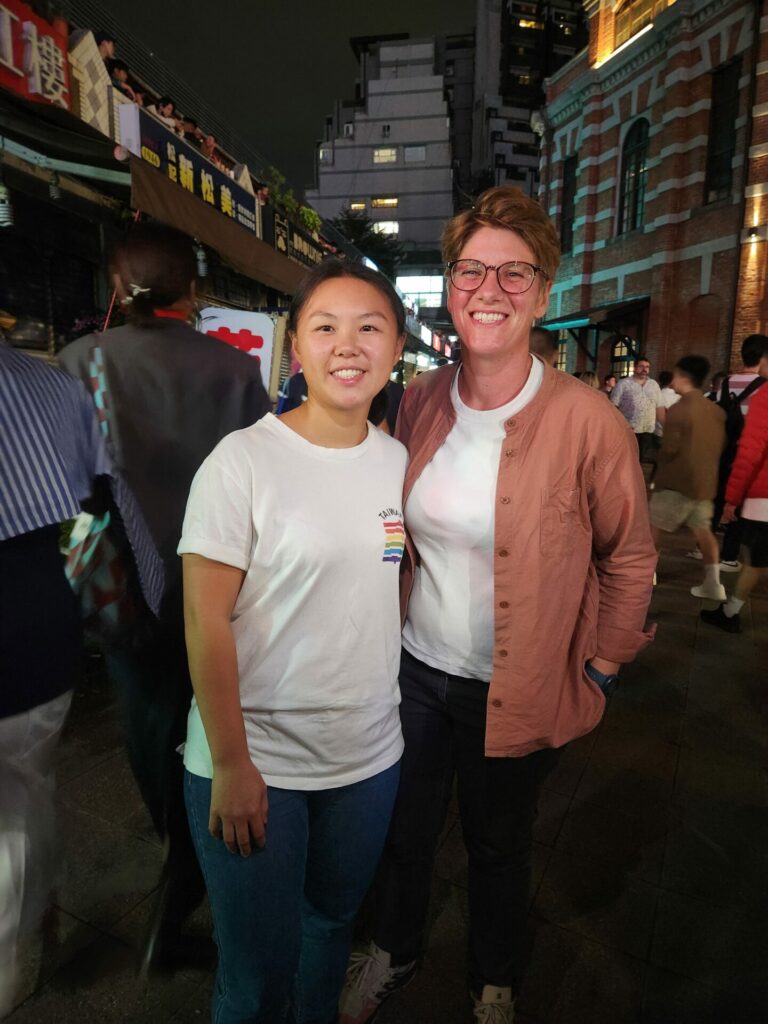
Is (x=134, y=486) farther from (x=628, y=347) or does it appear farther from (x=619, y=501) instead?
(x=628, y=347)

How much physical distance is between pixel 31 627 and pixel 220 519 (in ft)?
1.72

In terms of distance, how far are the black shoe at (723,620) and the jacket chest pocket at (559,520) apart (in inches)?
179

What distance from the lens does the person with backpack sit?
5617mm

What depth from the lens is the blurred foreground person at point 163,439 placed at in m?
1.96

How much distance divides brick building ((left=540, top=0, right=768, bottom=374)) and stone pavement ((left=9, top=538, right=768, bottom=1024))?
1655 cm

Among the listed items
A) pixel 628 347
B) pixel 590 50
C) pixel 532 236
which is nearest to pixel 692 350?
pixel 628 347

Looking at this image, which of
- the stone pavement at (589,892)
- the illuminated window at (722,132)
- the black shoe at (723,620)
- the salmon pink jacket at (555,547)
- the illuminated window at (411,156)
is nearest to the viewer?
the salmon pink jacket at (555,547)

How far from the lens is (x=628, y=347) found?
19766mm

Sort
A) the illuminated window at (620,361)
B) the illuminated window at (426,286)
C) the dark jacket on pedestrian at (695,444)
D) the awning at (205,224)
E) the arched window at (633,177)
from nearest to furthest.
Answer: the awning at (205,224) → the dark jacket on pedestrian at (695,444) → the arched window at (633,177) → the illuminated window at (620,361) → the illuminated window at (426,286)

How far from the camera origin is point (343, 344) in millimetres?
1499

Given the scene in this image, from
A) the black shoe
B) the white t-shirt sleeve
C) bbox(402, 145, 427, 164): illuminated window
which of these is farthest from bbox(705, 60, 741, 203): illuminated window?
bbox(402, 145, 427, 164): illuminated window

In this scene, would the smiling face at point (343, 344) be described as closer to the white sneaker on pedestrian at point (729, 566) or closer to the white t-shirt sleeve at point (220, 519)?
the white t-shirt sleeve at point (220, 519)

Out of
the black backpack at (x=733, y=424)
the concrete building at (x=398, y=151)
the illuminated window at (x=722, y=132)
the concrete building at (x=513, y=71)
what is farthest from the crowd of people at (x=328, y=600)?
the concrete building at (x=513, y=71)

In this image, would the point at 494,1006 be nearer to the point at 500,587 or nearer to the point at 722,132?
the point at 500,587
